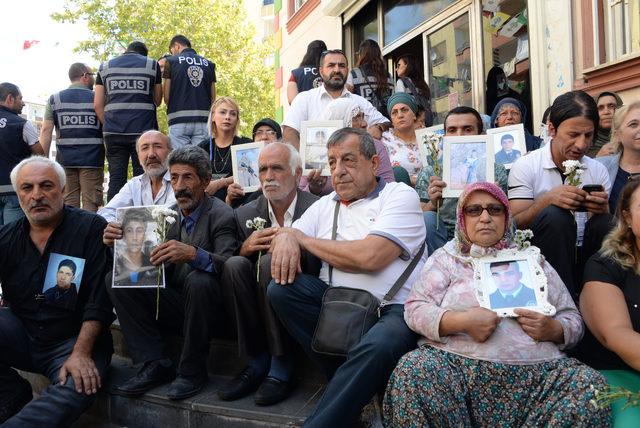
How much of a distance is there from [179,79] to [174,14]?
14978mm

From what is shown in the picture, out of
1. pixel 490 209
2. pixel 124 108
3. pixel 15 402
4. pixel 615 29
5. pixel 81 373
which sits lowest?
pixel 15 402

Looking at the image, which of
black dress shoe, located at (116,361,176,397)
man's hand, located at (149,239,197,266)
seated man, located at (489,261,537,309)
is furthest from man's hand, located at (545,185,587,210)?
black dress shoe, located at (116,361,176,397)

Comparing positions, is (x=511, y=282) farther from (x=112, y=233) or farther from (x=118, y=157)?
(x=118, y=157)

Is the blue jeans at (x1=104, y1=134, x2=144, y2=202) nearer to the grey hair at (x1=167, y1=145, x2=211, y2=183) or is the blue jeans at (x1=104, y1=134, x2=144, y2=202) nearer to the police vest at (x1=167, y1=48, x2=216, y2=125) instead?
the police vest at (x1=167, y1=48, x2=216, y2=125)

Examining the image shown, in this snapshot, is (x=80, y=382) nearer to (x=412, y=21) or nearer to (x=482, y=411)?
(x=482, y=411)

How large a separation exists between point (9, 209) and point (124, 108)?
175 cm

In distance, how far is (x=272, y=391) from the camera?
3.55m

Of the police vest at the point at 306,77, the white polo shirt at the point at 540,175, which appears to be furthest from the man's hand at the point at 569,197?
the police vest at the point at 306,77

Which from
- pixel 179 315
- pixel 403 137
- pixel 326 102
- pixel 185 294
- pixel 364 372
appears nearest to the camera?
pixel 364 372

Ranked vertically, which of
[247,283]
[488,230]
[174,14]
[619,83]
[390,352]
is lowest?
[390,352]

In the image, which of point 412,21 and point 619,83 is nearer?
point 619,83

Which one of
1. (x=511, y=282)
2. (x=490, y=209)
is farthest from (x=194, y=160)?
(x=511, y=282)

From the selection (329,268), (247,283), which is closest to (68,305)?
(247,283)

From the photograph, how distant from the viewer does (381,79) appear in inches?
277
